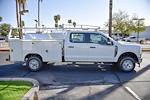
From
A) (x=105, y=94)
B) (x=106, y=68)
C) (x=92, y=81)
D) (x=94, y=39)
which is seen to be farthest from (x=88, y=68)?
(x=105, y=94)

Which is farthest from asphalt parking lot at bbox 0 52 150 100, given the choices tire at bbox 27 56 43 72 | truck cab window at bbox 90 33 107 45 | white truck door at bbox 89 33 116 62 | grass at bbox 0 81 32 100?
truck cab window at bbox 90 33 107 45

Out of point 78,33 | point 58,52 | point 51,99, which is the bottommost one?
point 51,99

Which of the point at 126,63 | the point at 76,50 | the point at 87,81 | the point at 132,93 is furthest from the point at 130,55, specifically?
the point at 132,93

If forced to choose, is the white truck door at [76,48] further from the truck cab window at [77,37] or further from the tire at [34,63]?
the tire at [34,63]

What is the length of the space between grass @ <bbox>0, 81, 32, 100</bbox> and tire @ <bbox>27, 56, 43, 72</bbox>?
310cm

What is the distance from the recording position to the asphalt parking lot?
830 centimetres

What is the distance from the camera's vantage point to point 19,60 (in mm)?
12656

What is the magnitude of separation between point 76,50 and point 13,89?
4.80 metres

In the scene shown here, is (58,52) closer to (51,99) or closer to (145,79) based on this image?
(145,79)

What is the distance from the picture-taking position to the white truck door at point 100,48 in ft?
41.8

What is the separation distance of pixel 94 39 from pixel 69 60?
1.54 metres

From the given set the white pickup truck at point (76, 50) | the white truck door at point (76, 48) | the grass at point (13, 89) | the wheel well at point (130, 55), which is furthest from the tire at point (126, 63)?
the grass at point (13, 89)

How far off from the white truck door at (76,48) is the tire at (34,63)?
4.27 feet

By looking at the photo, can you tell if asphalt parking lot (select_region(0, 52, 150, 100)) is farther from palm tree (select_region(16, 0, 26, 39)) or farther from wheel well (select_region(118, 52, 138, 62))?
palm tree (select_region(16, 0, 26, 39))
